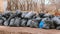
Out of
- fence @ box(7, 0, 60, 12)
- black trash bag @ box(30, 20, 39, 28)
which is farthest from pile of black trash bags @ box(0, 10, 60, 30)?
fence @ box(7, 0, 60, 12)

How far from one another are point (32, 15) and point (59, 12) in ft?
1.57

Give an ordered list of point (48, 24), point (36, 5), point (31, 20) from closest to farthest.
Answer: point (48, 24) < point (31, 20) < point (36, 5)

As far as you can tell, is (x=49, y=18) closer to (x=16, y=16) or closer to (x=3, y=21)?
(x=16, y=16)

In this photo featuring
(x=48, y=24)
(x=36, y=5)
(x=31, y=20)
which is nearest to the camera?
(x=48, y=24)

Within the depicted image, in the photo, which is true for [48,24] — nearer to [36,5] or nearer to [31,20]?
[31,20]

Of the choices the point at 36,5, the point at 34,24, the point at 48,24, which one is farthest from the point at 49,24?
the point at 36,5

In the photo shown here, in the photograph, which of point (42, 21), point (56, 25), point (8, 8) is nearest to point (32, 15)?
point (42, 21)

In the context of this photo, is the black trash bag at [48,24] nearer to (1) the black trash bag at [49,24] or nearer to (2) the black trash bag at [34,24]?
(1) the black trash bag at [49,24]

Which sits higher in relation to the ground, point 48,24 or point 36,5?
point 36,5

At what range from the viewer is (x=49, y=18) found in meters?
1.69

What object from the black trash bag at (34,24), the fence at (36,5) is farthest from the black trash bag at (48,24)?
the fence at (36,5)

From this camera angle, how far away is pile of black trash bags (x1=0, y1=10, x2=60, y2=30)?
161cm

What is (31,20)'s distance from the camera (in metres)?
1.75

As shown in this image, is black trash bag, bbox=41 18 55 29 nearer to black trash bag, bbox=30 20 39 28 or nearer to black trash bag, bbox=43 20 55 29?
black trash bag, bbox=43 20 55 29
